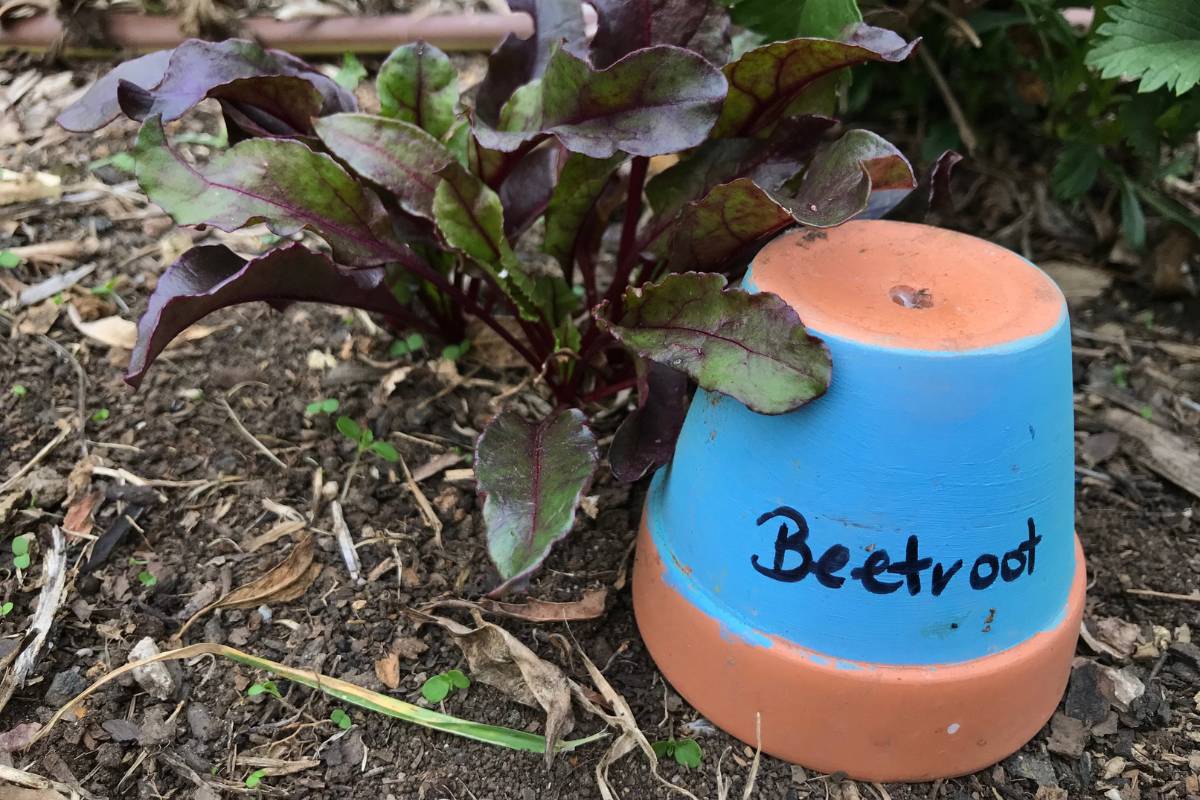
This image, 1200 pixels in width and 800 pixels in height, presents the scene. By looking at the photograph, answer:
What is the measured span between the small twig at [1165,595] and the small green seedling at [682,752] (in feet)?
2.61

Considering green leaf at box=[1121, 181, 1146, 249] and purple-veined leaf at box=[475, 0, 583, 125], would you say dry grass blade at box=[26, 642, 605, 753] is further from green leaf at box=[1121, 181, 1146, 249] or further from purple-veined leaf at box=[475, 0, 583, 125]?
green leaf at box=[1121, 181, 1146, 249]

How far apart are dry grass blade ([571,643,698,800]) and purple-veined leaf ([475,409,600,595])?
0.29 m

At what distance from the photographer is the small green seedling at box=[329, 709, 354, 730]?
4.34 feet

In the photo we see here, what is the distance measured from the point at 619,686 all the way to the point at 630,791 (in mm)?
161

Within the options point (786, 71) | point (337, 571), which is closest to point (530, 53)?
point (786, 71)

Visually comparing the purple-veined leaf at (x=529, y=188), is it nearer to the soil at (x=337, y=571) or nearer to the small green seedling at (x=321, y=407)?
the soil at (x=337, y=571)

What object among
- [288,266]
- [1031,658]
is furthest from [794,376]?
[288,266]

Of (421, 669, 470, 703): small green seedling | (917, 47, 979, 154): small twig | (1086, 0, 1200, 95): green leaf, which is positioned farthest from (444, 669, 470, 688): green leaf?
(917, 47, 979, 154): small twig

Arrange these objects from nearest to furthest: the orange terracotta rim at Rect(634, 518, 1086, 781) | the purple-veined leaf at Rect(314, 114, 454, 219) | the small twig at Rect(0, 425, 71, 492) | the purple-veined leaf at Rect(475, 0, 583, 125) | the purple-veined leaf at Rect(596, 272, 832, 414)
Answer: the purple-veined leaf at Rect(596, 272, 832, 414) → the orange terracotta rim at Rect(634, 518, 1086, 781) → the purple-veined leaf at Rect(314, 114, 454, 219) → the small twig at Rect(0, 425, 71, 492) → the purple-veined leaf at Rect(475, 0, 583, 125)

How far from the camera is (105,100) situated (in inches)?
58.4

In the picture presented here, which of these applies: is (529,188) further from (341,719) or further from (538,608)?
(341,719)

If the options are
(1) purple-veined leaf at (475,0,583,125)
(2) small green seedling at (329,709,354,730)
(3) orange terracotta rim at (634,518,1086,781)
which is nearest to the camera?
(3) orange terracotta rim at (634,518,1086,781)

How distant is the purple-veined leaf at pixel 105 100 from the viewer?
1466mm

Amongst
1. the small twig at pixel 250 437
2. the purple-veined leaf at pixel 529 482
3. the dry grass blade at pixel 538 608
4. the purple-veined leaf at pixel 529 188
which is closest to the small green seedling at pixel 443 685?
the dry grass blade at pixel 538 608
